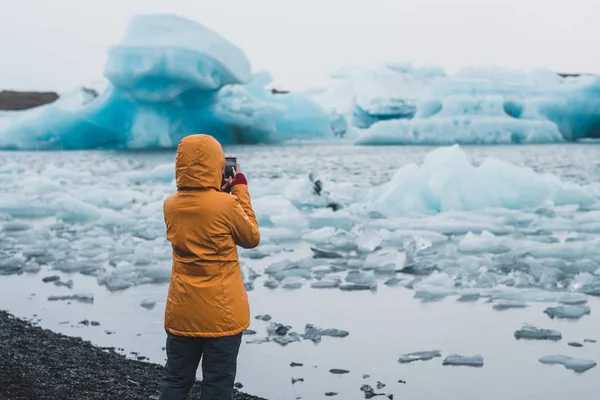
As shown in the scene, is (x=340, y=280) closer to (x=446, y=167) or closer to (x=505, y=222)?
(x=505, y=222)

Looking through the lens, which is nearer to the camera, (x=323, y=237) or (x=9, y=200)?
(x=323, y=237)

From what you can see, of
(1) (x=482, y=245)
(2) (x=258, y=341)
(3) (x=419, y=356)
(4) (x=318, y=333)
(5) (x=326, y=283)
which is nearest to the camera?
(3) (x=419, y=356)

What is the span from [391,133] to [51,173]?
18018 millimetres

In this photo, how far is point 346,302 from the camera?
520 cm

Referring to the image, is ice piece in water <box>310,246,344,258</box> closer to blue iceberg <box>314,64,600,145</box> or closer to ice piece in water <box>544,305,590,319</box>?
ice piece in water <box>544,305,590,319</box>

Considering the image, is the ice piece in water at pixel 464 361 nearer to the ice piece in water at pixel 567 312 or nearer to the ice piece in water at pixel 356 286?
the ice piece in water at pixel 567 312

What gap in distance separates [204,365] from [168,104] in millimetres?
23128

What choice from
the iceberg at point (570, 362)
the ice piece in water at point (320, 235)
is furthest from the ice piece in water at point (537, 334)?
the ice piece in water at point (320, 235)

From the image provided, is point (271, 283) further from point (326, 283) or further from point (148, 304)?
Answer: point (148, 304)

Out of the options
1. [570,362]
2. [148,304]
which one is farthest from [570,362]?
[148,304]

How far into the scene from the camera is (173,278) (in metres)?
2.44

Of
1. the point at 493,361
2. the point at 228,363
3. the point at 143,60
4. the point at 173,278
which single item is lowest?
the point at 493,361

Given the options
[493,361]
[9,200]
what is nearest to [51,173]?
[9,200]

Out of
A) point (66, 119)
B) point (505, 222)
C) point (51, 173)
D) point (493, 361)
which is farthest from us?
point (66, 119)
